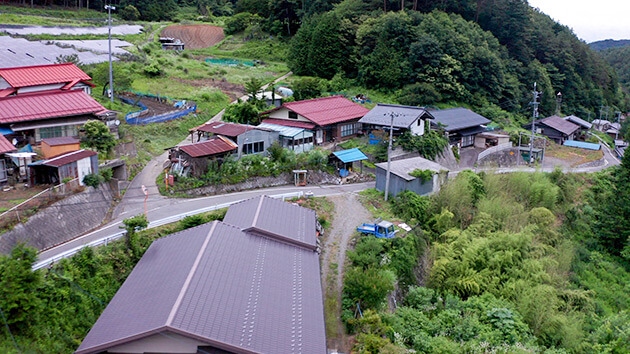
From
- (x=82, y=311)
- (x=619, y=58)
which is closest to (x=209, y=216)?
(x=82, y=311)

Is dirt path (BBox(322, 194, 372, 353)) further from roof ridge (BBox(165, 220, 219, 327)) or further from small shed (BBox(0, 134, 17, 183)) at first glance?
small shed (BBox(0, 134, 17, 183))

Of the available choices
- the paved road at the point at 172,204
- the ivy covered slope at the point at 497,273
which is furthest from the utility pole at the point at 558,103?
the paved road at the point at 172,204

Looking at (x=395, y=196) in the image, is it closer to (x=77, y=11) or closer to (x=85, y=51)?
(x=85, y=51)

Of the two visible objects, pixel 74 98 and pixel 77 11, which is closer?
pixel 74 98

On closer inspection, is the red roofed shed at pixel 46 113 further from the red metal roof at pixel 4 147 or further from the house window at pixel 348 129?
the house window at pixel 348 129

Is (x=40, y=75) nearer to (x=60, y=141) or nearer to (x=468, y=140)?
(x=60, y=141)

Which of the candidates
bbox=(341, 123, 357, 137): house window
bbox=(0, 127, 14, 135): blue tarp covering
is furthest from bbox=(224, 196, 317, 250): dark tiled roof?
bbox=(341, 123, 357, 137): house window

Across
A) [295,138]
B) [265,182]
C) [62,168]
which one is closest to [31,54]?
[295,138]
